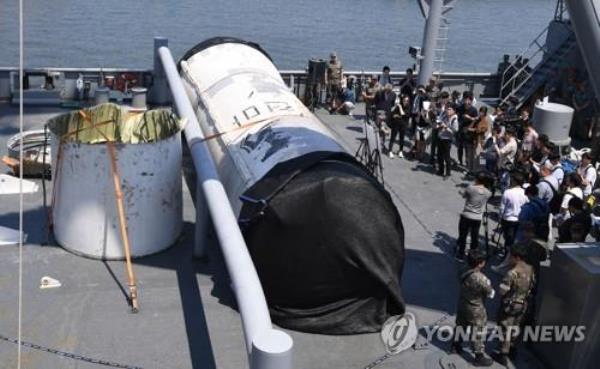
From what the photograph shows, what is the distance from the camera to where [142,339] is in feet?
27.1

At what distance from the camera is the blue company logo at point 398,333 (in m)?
8.50

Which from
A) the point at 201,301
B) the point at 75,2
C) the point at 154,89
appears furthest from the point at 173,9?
the point at 201,301

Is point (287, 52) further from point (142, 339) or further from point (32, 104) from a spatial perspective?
point (142, 339)

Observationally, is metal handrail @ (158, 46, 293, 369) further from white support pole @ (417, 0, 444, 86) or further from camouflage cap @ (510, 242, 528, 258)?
white support pole @ (417, 0, 444, 86)

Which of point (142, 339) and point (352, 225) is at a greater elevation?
point (352, 225)

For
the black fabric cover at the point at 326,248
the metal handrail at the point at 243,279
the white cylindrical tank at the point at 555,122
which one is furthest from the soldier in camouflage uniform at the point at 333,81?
the black fabric cover at the point at 326,248

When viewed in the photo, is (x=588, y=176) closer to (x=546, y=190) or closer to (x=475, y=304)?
(x=546, y=190)

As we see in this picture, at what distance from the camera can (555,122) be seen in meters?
16.3

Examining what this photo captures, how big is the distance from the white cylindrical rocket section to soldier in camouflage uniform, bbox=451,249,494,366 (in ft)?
8.88

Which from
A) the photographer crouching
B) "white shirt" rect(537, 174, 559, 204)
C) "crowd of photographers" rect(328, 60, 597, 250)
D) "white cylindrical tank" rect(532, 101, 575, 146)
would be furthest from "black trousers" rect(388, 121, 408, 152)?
the photographer crouching

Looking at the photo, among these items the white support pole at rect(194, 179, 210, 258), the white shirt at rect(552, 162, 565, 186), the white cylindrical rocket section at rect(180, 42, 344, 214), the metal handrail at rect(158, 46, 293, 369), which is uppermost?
the white cylindrical rocket section at rect(180, 42, 344, 214)

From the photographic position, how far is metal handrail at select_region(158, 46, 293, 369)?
5422mm

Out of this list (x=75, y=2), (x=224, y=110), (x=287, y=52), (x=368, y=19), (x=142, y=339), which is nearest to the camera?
(x=142, y=339)

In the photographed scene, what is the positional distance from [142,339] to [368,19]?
41.4m
